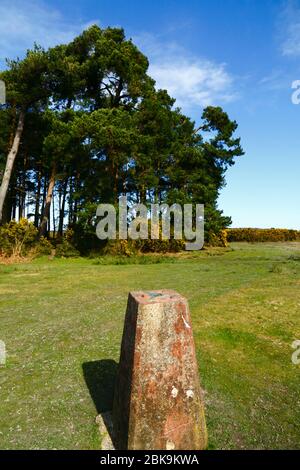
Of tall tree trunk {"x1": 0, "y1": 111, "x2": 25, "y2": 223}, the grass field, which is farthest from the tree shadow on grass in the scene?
tall tree trunk {"x1": 0, "y1": 111, "x2": 25, "y2": 223}

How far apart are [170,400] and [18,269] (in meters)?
14.5

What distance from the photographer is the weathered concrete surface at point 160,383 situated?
3.64 m

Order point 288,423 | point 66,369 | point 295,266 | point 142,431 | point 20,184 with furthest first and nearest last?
point 20,184 → point 295,266 → point 66,369 → point 288,423 → point 142,431

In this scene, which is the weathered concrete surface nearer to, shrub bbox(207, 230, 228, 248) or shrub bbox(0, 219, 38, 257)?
shrub bbox(0, 219, 38, 257)

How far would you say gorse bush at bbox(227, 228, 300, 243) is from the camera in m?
42.5

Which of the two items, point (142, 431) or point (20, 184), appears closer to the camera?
point (142, 431)

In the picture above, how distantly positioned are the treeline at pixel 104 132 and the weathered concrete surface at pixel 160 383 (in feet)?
63.9

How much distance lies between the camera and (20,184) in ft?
119

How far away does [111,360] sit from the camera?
6.16 meters

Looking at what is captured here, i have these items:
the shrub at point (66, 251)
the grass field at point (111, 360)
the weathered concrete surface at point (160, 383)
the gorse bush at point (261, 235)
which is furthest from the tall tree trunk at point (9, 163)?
the gorse bush at point (261, 235)

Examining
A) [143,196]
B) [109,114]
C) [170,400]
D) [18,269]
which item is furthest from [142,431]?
[143,196]

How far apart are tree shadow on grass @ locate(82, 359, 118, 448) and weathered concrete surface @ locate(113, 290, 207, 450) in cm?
56

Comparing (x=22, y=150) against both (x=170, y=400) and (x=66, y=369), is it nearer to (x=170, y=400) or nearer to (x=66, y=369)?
(x=66, y=369)

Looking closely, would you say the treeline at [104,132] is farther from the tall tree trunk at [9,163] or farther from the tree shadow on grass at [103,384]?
the tree shadow on grass at [103,384]
